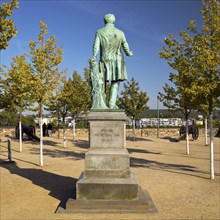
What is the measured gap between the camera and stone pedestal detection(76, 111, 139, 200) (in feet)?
22.6

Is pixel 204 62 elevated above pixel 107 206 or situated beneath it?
elevated above

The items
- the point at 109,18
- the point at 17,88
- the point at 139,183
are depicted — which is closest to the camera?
the point at 109,18

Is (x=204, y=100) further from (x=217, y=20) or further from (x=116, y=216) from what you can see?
(x=116, y=216)

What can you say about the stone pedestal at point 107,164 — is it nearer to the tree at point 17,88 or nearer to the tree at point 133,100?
the tree at point 17,88

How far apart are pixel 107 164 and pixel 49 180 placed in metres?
3.77

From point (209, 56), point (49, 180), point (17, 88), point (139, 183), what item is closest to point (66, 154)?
point (17, 88)

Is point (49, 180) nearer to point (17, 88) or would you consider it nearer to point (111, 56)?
point (111, 56)

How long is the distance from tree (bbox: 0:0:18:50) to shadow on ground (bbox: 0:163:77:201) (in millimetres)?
4601

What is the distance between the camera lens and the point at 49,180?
401 inches

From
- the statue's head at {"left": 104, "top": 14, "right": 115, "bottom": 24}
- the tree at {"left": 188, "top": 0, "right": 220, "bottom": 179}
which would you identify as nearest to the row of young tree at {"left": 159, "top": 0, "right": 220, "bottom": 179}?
the tree at {"left": 188, "top": 0, "right": 220, "bottom": 179}

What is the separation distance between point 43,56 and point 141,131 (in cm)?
2430

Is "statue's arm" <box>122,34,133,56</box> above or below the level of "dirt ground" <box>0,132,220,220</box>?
above

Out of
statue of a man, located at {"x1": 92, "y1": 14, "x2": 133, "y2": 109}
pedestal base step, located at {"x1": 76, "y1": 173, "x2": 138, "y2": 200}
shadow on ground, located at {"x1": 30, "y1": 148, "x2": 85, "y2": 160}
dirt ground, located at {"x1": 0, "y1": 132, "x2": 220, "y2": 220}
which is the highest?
statue of a man, located at {"x1": 92, "y1": 14, "x2": 133, "y2": 109}

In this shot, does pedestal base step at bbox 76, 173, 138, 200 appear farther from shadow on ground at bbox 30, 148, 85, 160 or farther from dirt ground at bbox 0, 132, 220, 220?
shadow on ground at bbox 30, 148, 85, 160
